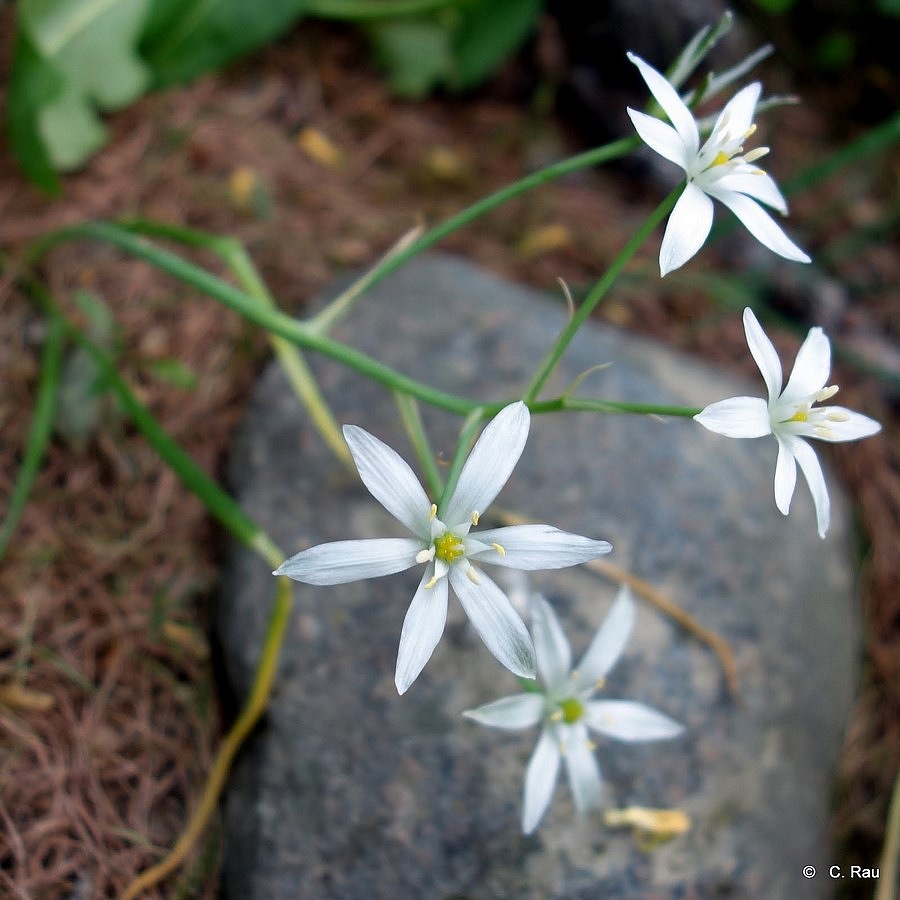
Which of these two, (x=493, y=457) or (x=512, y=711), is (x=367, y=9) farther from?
(x=512, y=711)

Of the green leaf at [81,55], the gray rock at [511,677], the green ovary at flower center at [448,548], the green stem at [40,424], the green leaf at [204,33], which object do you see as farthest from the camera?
the green leaf at [204,33]

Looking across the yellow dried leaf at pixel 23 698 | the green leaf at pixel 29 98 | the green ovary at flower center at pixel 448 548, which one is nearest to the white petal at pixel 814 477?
the green ovary at flower center at pixel 448 548

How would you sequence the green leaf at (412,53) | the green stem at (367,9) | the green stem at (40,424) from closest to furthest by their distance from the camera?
the green stem at (40,424) → the green stem at (367,9) → the green leaf at (412,53)

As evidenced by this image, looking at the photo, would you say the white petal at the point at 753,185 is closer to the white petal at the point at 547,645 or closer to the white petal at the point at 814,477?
the white petal at the point at 814,477

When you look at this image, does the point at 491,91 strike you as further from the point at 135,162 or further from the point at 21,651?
the point at 21,651

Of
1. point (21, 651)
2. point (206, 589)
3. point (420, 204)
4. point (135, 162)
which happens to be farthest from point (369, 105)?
point (21, 651)

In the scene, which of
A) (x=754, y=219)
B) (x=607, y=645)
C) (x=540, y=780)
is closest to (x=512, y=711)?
(x=540, y=780)
